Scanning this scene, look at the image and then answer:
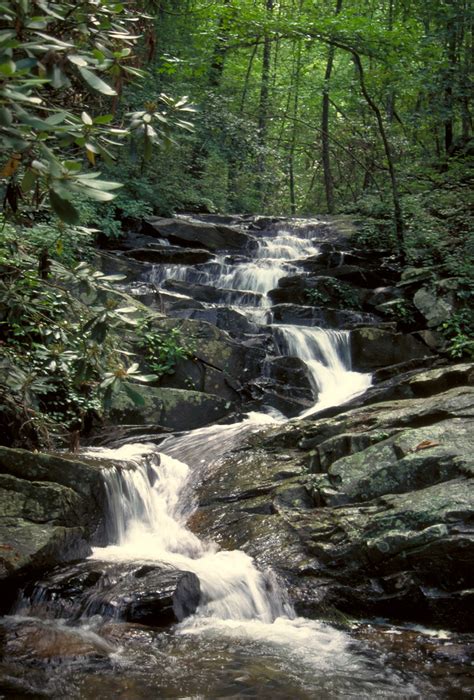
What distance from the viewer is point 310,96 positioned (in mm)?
24000

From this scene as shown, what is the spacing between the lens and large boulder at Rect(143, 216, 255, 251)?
53.7 ft

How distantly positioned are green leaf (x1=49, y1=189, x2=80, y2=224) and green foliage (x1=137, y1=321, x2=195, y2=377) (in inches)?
300

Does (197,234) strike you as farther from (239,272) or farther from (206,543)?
(206,543)

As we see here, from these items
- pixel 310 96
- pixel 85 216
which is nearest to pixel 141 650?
pixel 85 216

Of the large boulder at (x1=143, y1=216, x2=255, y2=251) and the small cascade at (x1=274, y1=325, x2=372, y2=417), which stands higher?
the large boulder at (x1=143, y1=216, x2=255, y2=251)

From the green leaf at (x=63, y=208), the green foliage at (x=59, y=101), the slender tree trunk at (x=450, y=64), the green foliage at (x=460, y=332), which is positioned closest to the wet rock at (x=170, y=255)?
the green foliage at (x=460, y=332)

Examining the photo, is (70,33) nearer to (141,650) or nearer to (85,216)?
(141,650)

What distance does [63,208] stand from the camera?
6.88 feet

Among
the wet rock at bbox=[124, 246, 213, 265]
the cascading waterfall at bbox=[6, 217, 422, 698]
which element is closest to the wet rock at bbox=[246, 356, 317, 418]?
the cascading waterfall at bbox=[6, 217, 422, 698]

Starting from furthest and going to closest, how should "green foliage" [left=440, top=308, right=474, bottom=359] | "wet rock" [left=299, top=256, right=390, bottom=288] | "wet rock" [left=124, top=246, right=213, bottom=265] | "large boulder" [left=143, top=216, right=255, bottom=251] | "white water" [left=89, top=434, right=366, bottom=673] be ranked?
"large boulder" [left=143, top=216, right=255, bottom=251] → "wet rock" [left=124, top=246, right=213, bottom=265] → "wet rock" [left=299, top=256, right=390, bottom=288] → "green foliage" [left=440, top=308, right=474, bottom=359] → "white water" [left=89, top=434, right=366, bottom=673]

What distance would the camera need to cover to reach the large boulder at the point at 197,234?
16.4 m

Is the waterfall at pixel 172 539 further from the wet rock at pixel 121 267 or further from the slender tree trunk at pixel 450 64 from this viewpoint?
the slender tree trunk at pixel 450 64

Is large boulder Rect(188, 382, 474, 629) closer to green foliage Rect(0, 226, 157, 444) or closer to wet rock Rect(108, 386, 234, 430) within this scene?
wet rock Rect(108, 386, 234, 430)

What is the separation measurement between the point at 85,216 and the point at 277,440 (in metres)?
7.00
